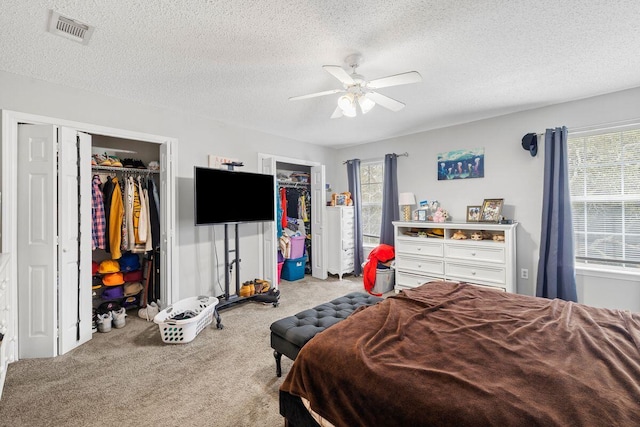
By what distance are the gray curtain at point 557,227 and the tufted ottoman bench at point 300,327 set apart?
2.32 metres

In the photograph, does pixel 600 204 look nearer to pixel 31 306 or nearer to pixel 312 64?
pixel 312 64

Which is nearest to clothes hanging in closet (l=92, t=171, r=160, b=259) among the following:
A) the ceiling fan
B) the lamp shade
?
the ceiling fan

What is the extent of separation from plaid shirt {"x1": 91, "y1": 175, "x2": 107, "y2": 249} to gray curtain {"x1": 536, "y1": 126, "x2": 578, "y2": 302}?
4.86 meters

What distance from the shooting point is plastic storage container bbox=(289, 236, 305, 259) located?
4677 mm

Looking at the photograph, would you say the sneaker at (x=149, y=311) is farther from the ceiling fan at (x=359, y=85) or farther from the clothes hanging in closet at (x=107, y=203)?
the ceiling fan at (x=359, y=85)

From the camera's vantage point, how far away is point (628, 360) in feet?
3.87

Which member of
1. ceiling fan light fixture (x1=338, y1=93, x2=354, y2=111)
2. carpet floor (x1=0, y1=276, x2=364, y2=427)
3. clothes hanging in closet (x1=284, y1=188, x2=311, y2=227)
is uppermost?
ceiling fan light fixture (x1=338, y1=93, x2=354, y2=111)

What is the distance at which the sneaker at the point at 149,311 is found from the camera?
10.4 ft

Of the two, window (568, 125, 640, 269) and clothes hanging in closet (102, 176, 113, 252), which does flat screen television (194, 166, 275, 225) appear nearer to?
clothes hanging in closet (102, 176, 113, 252)

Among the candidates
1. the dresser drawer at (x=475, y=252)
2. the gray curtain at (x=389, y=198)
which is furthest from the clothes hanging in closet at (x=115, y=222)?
the dresser drawer at (x=475, y=252)

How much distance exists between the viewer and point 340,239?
15.4 ft

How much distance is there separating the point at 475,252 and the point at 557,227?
851mm

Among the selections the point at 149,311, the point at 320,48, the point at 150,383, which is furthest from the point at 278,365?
the point at 320,48

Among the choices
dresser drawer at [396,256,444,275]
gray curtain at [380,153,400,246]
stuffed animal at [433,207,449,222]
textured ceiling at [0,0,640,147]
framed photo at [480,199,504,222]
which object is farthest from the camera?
gray curtain at [380,153,400,246]
